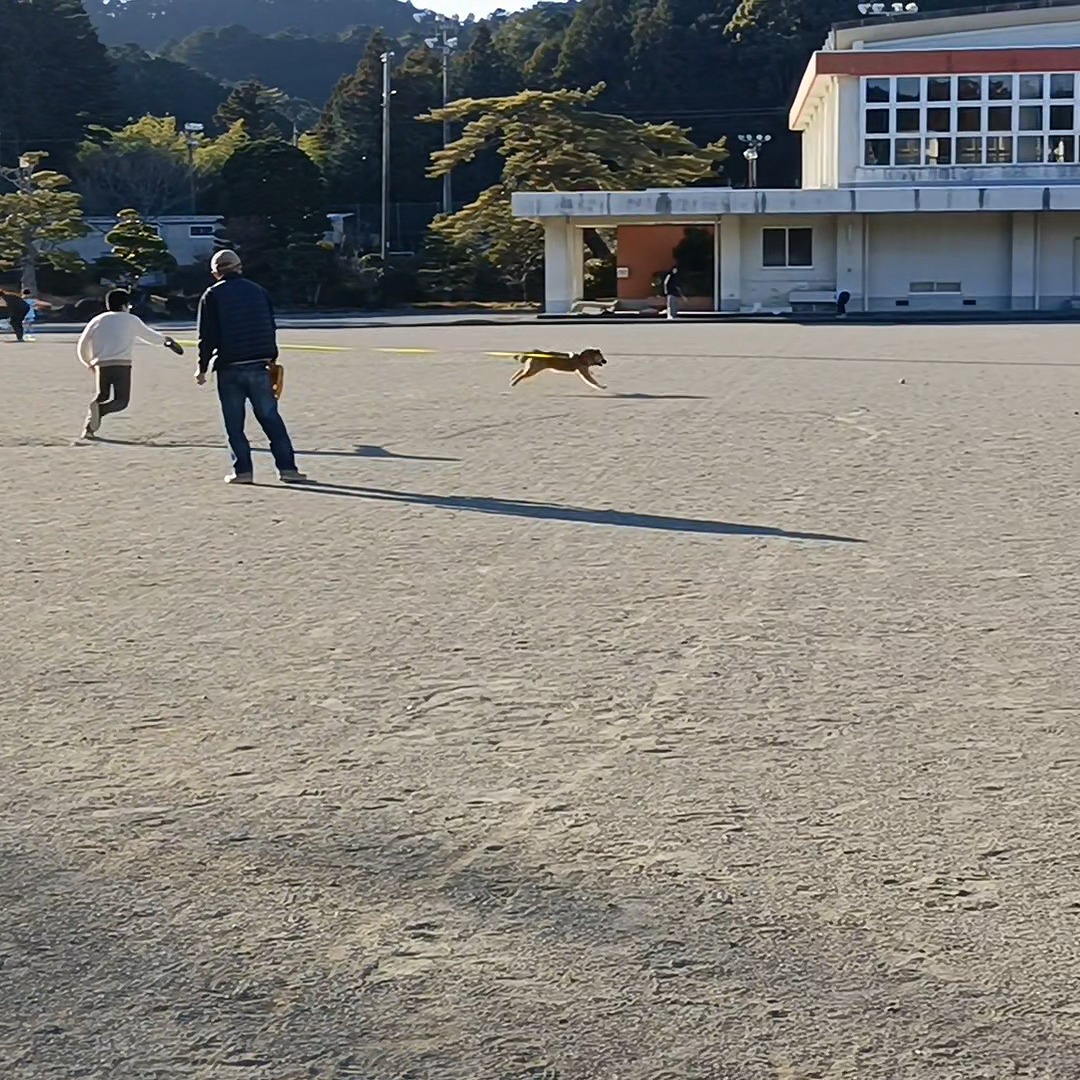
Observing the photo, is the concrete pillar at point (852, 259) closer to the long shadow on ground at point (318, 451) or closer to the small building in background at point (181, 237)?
the small building in background at point (181, 237)

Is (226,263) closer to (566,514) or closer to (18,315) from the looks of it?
(566,514)

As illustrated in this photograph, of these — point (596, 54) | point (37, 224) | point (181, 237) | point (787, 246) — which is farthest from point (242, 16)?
point (787, 246)

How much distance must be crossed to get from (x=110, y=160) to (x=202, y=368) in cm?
7457

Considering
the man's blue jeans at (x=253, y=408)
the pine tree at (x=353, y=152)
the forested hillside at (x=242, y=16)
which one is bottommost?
the man's blue jeans at (x=253, y=408)

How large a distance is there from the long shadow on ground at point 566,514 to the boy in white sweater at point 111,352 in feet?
14.2

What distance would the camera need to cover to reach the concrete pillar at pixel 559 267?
193 ft

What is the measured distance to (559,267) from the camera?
194 feet

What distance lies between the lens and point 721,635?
809cm

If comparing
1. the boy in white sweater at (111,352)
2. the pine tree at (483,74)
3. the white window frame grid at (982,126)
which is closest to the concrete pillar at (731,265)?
the white window frame grid at (982,126)

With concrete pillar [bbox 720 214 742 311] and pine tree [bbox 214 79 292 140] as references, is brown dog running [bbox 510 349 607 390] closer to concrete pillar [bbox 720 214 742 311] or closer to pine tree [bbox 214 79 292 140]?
concrete pillar [bbox 720 214 742 311]

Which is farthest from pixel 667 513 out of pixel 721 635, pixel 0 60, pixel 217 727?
pixel 0 60

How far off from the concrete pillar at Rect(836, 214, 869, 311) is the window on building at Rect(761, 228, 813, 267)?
3.55ft

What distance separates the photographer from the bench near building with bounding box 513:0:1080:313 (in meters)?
57.6

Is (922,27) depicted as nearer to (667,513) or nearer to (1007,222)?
(1007,222)
